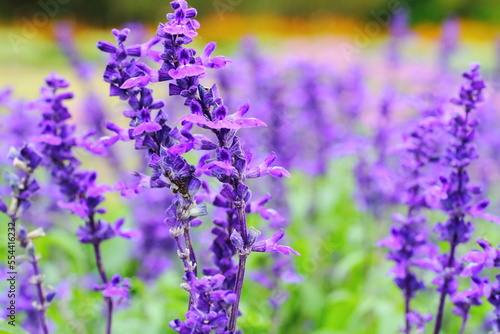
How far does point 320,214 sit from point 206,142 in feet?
12.3

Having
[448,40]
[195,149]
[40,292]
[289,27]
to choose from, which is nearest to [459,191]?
[195,149]

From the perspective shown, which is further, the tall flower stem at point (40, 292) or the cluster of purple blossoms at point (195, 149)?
the tall flower stem at point (40, 292)

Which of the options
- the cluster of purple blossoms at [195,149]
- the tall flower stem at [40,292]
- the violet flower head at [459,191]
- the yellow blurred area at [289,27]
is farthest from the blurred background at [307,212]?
the yellow blurred area at [289,27]

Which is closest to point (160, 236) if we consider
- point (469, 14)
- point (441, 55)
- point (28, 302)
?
point (28, 302)

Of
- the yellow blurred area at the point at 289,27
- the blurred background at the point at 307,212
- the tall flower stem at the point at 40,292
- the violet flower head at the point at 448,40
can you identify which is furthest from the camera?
the yellow blurred area at the point at 289,27

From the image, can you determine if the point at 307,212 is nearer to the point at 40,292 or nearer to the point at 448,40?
the point at 448,40

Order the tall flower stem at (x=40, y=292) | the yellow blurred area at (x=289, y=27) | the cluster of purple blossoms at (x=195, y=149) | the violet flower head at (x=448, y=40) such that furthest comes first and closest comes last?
the yellow blurred area at (x=289, y=27), the violet flower head at (x=448, y=40), the tall flower stem at (x=40, y=292), the cluster of purple blossoms at (x=195, y=149)

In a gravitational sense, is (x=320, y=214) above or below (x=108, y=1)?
below

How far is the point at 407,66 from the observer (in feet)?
39.6

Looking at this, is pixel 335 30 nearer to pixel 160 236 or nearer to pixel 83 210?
pixel 160 236

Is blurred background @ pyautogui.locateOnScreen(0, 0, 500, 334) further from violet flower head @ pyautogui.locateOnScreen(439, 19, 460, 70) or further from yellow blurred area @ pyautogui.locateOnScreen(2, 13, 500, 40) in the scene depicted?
yellow blurred area @ pyautogui.locateOnScreen(2, 13, 500, 40)

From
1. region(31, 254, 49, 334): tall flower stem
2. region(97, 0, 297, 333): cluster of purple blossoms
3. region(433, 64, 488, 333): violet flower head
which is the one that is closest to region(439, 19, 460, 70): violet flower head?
region(433, 64, 488, 333): violet flower head

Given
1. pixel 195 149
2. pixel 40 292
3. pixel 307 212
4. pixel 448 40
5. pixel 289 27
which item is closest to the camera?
pixel 195 149

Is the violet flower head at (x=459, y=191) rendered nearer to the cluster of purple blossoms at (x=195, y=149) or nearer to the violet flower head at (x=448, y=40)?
the cluster of purple blossoms at (x=195, y=149)
